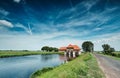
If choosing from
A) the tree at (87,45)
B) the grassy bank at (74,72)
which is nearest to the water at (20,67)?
the grassy bank at (74,72)

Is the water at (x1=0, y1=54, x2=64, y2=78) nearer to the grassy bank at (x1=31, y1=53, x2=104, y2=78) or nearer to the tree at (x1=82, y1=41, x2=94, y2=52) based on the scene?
the grassy bank at (x1=31, y1=53, x2=104, y2=78)

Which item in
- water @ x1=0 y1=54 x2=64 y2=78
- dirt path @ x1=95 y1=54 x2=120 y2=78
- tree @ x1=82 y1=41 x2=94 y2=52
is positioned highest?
tree @ x1=82 y1=41 x2=94 y2=52

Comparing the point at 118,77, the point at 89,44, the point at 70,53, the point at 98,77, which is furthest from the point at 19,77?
the point at 89,44

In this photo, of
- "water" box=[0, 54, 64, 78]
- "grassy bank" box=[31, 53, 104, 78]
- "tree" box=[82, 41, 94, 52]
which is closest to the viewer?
"grassy bank" box=[31, 53, 104, 78]

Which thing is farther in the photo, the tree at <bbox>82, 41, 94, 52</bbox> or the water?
the tree at <bbox>82, 41, 94, 52</bbox>

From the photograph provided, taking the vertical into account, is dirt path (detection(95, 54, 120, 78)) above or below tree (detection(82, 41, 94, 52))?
below

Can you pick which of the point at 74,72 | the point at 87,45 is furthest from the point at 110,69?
the point at 87,45

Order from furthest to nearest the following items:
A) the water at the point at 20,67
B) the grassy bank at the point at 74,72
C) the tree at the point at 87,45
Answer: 1. the tree at the point at 87,45
2. the water at the point at 20,67
3. the grassy bank at the point at 74,72

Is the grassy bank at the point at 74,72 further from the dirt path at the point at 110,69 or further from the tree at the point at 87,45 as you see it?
the tree at the point at 87,45

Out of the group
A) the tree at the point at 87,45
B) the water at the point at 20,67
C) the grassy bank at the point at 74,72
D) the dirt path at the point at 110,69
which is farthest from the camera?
the tree at the point at 87,45

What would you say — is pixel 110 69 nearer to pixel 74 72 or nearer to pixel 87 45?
pixel 74 72

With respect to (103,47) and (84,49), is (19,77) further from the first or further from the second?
(103,47)

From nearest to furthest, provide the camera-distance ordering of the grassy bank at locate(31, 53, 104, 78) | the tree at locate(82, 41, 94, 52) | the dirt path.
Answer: the grassy bank at locate(31, 53, 104, 78)
the dirt path
the tree at locate(82, 41, 94, 52)

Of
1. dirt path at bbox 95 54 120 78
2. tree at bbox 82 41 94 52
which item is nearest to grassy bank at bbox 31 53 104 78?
dirt path at bbox 95 54 120 78
